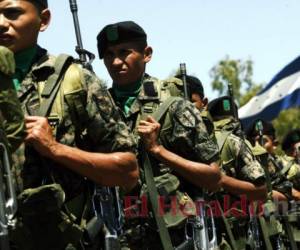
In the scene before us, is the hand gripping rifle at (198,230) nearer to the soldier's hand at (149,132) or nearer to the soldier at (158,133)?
the soldier at (158,133)

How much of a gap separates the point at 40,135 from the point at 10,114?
389 mm

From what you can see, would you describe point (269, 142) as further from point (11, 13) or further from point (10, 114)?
point (10, 114)

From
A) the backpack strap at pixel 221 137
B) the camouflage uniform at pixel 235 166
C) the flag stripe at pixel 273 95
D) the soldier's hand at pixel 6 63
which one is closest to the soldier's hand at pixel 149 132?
the camouflage uniform at pixel 235 166

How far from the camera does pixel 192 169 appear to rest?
6.84m

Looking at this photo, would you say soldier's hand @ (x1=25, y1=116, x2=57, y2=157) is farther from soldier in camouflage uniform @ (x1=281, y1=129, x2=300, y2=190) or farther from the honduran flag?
the honduran flag

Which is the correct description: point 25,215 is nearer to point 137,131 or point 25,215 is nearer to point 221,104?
point 137,131

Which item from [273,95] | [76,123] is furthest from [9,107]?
[273,95]

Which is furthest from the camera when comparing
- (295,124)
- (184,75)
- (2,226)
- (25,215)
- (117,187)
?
(295,124)

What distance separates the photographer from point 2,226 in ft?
12.3

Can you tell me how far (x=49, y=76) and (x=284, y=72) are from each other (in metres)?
19.2

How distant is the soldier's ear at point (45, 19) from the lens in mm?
4938

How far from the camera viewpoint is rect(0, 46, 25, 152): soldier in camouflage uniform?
3.94m

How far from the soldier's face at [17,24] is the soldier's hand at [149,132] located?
5.92 feet

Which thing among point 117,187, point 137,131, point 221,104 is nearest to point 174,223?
point 137,131
